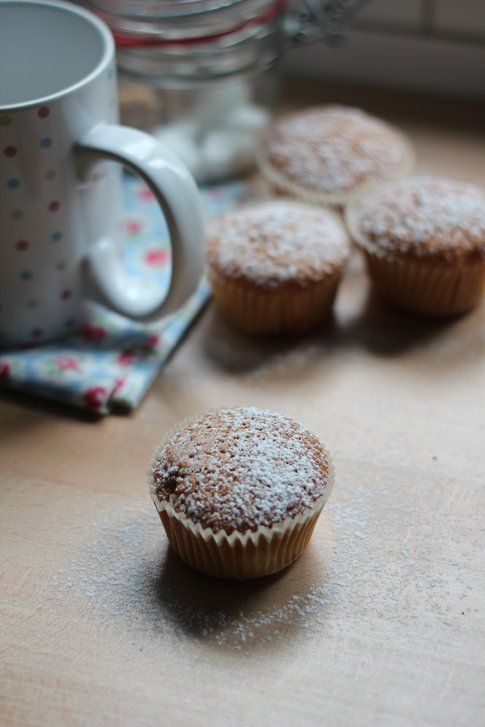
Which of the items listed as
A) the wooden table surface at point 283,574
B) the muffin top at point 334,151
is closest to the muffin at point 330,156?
the muffin top at point 334,151

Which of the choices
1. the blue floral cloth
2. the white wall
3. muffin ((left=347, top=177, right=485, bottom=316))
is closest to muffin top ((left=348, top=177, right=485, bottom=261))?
muffin ((left=347, top=177, right=485, bottom=316))

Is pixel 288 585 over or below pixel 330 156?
below

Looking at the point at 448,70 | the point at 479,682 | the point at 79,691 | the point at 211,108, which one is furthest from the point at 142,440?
the point at 448,70

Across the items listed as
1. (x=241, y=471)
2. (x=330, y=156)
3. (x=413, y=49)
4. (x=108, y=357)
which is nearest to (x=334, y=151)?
(x=330, y=156)

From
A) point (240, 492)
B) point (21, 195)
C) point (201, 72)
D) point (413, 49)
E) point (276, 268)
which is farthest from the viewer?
point (413, 49)

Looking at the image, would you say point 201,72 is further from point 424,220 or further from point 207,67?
point 424,220

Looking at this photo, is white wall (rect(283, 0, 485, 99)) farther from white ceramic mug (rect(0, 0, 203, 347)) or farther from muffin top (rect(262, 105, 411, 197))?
white ceramic mug (rect(0, 0, 203, 347))
